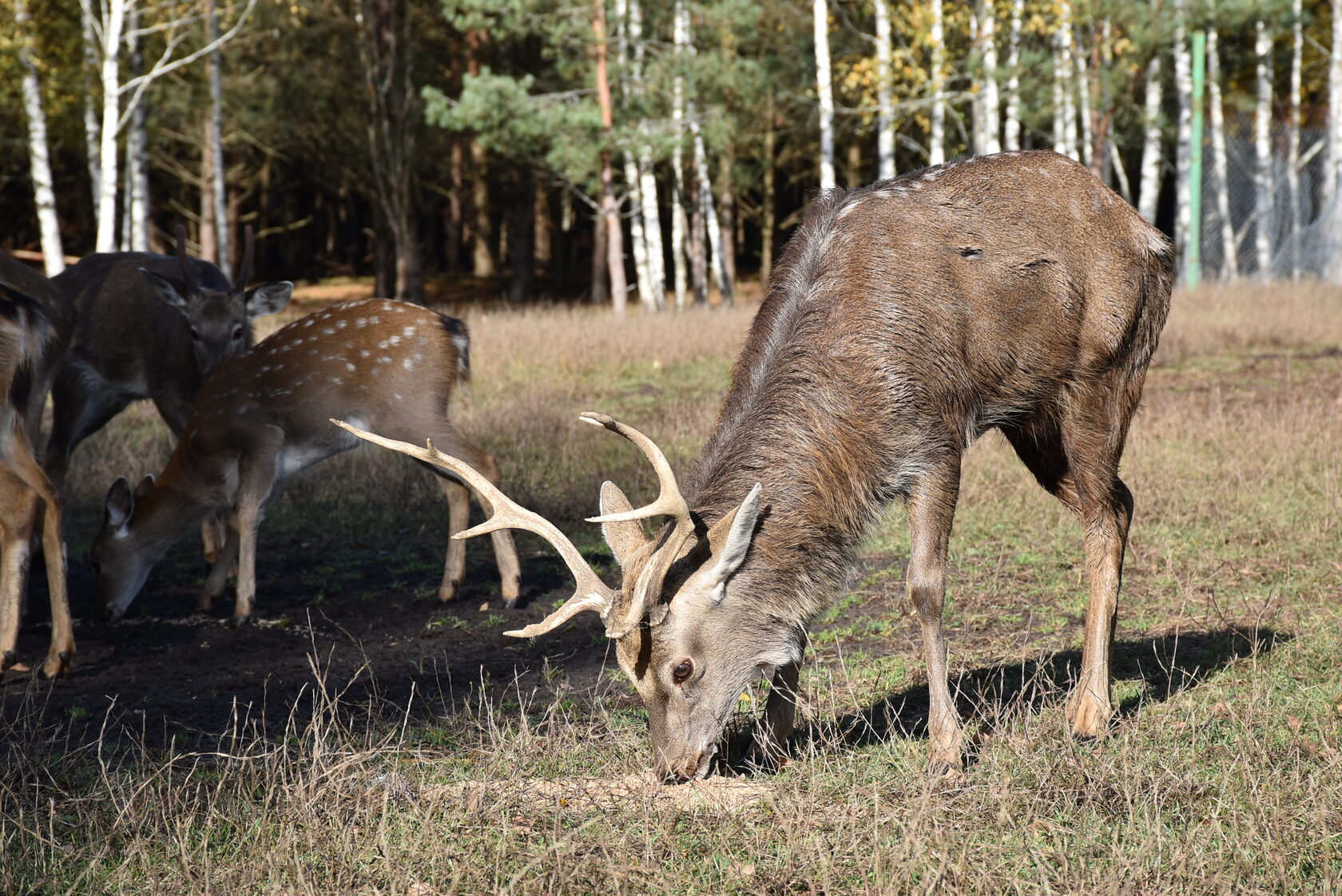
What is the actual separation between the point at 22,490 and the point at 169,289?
104 inches

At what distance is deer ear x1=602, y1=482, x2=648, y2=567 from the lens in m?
4.04

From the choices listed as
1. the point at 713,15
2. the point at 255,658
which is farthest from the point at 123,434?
the point at 713,15

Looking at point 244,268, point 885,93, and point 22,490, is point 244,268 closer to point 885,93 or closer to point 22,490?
point 22,490

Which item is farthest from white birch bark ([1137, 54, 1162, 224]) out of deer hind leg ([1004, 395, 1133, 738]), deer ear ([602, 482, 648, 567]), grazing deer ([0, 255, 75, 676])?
deer ear ([602, 482, 648, 567])

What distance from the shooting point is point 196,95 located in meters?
22.6

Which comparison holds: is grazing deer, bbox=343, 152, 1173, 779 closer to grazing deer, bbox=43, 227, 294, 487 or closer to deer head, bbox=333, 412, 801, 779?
deer head, bbox=333, 412, 801, 779

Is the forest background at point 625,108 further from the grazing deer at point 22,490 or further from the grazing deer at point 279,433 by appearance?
the grazing deer at point 22,490

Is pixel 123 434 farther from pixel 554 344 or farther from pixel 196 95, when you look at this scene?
pixel 196 95

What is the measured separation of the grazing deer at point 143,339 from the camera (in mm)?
7820

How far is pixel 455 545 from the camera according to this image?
6.68 m

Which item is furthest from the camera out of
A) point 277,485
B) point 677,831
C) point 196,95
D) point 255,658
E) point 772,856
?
point 196,95

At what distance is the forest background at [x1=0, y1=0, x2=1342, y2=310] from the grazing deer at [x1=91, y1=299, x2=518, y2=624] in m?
9.12

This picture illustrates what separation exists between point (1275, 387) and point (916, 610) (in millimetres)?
8623

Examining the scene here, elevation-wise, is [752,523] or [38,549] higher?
[752,523]
